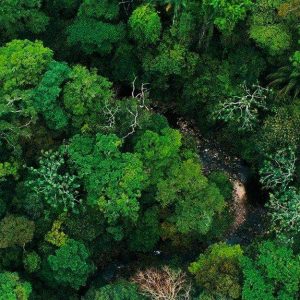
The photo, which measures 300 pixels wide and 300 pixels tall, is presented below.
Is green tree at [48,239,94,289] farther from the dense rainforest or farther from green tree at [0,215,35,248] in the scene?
green tree at [0,215,35,248]

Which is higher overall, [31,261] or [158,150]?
[158,150]

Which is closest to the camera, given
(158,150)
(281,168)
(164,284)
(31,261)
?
(164,284)

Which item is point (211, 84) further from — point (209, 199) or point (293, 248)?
Result: point (293, 248)

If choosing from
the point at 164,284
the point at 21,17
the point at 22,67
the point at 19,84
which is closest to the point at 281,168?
the point at 164,284

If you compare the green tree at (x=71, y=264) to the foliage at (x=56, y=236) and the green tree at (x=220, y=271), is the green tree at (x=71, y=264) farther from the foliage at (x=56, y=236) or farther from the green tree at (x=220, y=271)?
the green tree at (x=220, y=271)

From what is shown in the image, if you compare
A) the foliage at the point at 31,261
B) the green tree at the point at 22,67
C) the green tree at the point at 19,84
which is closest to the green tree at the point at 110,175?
the green tree at the point at 19,84

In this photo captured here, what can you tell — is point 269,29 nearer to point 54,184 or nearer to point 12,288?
point 54,184
